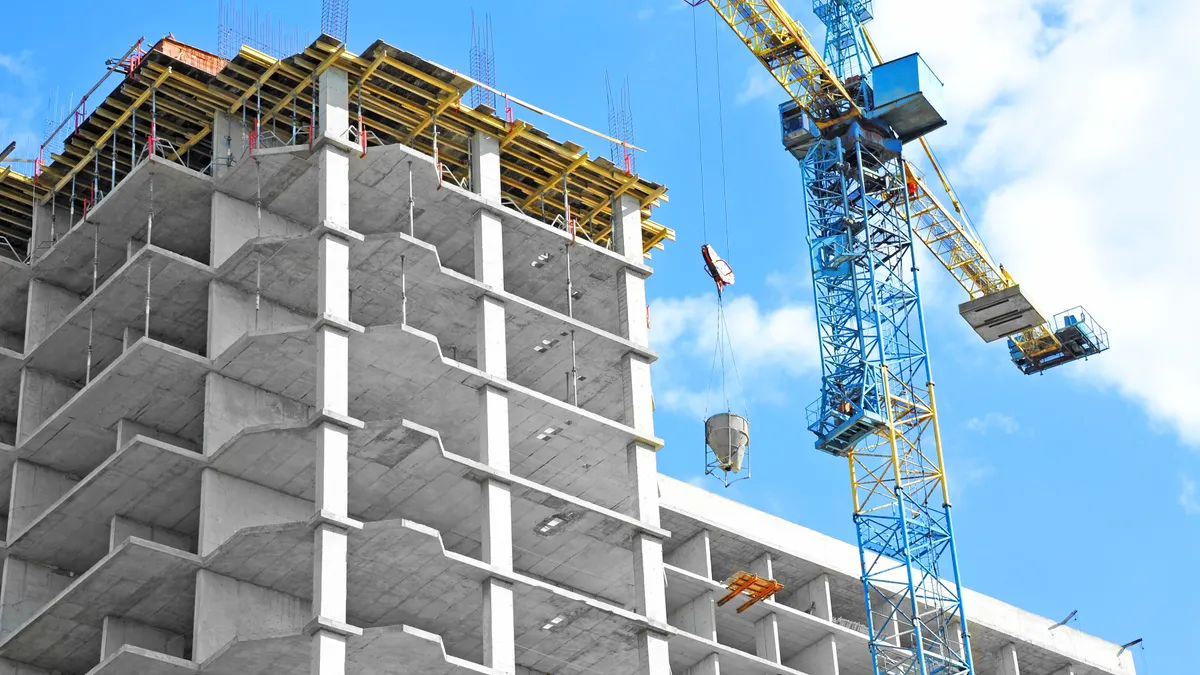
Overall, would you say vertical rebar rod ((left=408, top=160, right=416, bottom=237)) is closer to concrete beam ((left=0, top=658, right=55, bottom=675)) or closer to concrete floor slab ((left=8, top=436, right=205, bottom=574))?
concrete floor slab ((left=8, top=436, right=205, bottom=574))

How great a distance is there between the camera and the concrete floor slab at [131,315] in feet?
235

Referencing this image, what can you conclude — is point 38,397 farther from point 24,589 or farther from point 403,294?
point 403,294

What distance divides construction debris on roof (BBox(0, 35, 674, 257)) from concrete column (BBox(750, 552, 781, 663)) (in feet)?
54.7

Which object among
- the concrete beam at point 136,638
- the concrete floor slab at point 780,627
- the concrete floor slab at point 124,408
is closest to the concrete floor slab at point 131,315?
the concrete floor slab at point 124,408

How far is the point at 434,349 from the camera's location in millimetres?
69938

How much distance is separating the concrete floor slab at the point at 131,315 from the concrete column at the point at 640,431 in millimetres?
14476

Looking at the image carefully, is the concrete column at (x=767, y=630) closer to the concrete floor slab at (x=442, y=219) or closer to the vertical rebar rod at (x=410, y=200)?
the concrete floor slab at (x=442, y=219)

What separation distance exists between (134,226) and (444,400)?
1220 cm

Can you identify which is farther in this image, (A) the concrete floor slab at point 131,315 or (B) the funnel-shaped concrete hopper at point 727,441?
(B) the funnel-shaped concrete hopper at point 727,441

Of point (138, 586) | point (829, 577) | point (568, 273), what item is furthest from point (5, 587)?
point (829, 577)

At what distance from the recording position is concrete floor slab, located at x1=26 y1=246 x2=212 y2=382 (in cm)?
7169

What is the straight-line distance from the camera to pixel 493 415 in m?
71.6

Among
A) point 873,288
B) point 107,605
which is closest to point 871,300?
point 873,288

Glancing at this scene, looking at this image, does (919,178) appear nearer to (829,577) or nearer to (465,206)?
(829,577)
